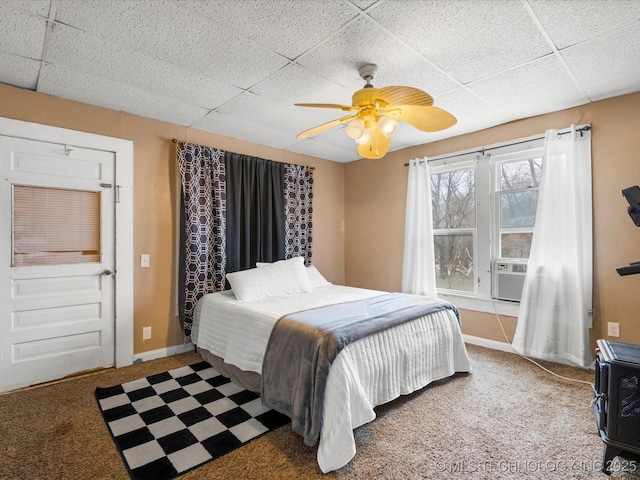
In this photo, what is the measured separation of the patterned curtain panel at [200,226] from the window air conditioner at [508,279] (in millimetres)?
2891

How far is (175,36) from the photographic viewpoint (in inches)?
72.2

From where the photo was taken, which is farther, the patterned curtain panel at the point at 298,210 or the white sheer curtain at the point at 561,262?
the patterned curtain panel at the point at 298,210

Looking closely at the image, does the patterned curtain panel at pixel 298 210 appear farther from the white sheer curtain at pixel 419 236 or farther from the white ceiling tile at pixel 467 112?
the white ceiling tile at pixel 467 112

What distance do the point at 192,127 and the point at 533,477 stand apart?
12.5 feet

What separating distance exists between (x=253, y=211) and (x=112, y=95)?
1.69 meters

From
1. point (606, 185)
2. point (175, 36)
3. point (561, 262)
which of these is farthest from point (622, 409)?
point (175, 36)

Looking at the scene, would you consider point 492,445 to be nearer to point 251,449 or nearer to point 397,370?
point 397,370

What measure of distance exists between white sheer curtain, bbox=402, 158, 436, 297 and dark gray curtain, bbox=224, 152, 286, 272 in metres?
1.56

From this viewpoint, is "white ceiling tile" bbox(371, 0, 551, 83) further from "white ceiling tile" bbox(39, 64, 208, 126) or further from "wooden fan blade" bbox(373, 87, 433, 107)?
"white ceiling tile" bbox(39, 64, 208, 126)

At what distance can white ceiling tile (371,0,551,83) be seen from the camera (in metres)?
1.61

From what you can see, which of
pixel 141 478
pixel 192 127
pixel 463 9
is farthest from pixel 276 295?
pixel 463 9

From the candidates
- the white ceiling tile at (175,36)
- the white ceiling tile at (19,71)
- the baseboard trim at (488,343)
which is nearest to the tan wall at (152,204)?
the white ceiling tile at (19,71)

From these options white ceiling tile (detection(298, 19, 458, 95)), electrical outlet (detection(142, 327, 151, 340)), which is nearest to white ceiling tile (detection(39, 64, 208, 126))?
white ceiling tile (detection(298, 19, 458, 95))

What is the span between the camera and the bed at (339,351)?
5.64ft
